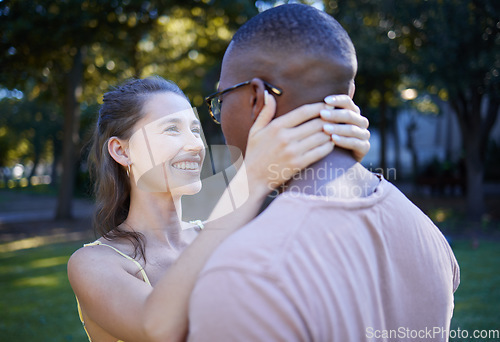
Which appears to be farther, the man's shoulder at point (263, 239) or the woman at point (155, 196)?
the woman at point (155, 196)

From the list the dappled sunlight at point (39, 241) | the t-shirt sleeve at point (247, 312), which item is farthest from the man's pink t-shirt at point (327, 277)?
the dappled sunlight at point (39, 241)

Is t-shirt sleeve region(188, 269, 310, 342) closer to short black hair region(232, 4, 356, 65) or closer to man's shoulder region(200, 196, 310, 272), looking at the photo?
man's shoulder region(200, 196, 310, 272)

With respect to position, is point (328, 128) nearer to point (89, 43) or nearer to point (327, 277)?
point (327, 277)

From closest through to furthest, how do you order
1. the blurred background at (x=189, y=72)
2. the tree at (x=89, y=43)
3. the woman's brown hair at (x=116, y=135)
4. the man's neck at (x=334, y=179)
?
the man's neck at (x=334, y=179) < the woman's brown hair at (x=116, y=135) < the blurred background at (x=189, y=72) < the tree at (x=89, y=43)

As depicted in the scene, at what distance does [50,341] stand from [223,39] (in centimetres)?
1382

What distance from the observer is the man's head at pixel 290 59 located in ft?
4.70

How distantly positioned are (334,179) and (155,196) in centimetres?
155

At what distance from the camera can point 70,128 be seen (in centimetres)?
1550

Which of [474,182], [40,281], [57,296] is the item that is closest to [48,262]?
[40,281]

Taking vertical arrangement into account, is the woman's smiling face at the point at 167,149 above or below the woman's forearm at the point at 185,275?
above

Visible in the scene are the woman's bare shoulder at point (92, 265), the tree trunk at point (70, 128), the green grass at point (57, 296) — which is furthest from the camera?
the tree trunk at point (70, 128)

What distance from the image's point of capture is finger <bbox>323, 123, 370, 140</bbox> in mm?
1455

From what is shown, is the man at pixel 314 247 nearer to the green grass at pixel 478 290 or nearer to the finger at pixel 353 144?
the finger at pixel 353 144

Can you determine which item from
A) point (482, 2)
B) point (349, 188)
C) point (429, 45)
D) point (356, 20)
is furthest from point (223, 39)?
point (349, 188)
